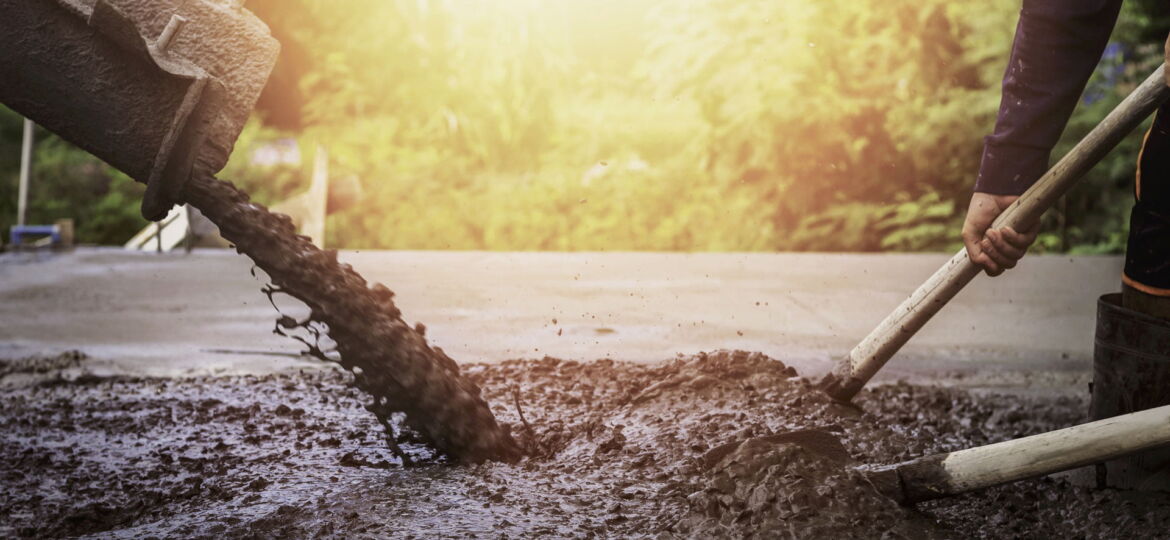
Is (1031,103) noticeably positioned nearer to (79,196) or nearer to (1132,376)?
(1132,376)

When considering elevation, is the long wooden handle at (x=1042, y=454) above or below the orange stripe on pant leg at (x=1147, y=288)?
below

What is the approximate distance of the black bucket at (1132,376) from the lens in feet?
8.10

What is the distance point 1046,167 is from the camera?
8.23ft

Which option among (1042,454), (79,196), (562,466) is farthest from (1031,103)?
(79,196)

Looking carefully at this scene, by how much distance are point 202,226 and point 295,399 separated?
5.31 m

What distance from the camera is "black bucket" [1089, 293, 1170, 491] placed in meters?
2.47

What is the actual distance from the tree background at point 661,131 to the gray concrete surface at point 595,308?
2.13m

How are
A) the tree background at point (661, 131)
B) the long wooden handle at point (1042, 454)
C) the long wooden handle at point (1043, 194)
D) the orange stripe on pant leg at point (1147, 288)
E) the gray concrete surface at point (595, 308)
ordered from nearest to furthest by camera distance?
1. the long wooden handle at point (1042, 454)
2. the long wooden handle at point (1043, 194)
3. the orange stripe on pant leg at point (1147, 288)
4. the gray concrete surface at point (595, 308)
5. the tree background at point (661, 131)

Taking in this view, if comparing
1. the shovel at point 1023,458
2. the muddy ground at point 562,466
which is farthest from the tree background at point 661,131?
the shovel at point 1023,458

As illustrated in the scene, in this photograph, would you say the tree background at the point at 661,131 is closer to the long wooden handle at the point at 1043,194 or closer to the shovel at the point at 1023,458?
the long wooden handle at the point at 1043,194

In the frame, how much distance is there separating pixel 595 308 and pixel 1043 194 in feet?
10.6

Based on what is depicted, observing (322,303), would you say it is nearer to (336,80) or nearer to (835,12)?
(835,12)

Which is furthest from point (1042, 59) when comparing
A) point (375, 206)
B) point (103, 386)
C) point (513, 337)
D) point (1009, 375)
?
point (375, 206)

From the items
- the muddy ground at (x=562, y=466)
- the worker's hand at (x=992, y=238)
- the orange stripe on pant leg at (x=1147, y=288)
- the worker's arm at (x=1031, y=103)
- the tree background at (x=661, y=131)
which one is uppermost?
the tree background at (x=661, y=131)
